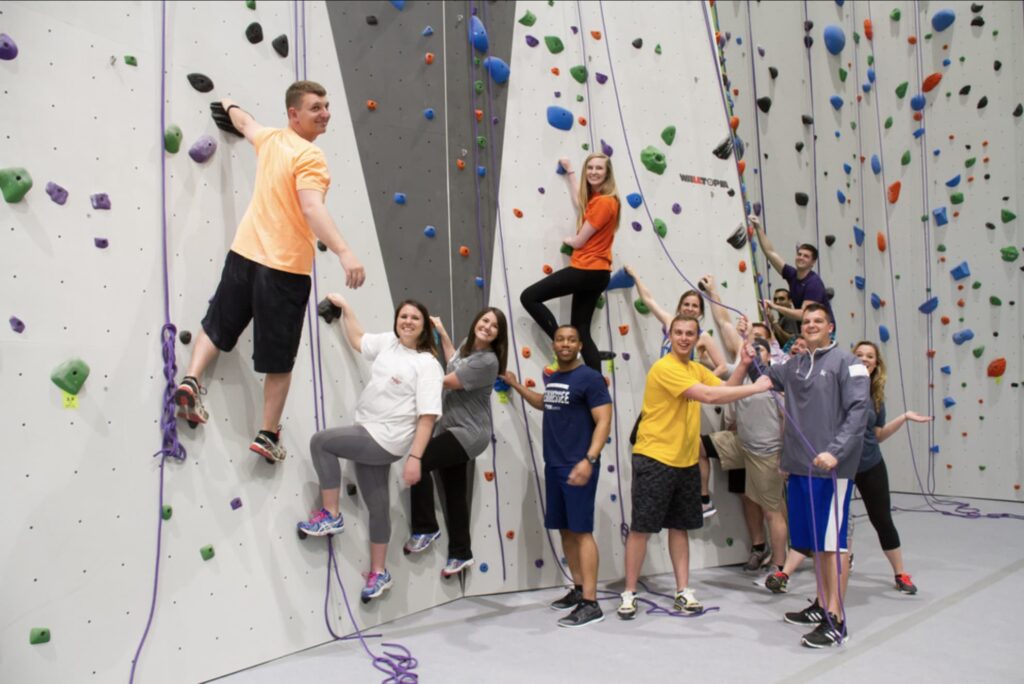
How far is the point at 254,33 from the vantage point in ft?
9.96

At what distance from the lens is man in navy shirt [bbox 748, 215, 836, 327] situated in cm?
459

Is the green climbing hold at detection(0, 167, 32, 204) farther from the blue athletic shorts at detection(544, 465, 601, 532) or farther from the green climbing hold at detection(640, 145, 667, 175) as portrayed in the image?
the green climbing hold at detection(640, 145, 667, 175)

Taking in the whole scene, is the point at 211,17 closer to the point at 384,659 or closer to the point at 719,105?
the point at 384,659

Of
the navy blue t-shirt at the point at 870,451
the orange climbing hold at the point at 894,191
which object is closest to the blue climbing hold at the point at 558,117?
the navy blue t-shirt at the point at 870,451

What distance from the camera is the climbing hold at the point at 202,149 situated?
2.85 metres

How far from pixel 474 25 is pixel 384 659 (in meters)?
2.79

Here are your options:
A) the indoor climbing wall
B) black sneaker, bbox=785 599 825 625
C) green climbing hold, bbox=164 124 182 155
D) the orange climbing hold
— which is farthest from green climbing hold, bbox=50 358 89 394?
the orange climbing hold

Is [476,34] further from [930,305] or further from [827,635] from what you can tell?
[930,305]

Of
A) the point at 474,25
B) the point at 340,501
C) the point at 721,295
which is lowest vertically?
the point at 340,501

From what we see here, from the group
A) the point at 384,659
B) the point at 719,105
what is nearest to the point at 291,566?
A: the point at 384,659

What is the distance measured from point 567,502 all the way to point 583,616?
1.48 feet

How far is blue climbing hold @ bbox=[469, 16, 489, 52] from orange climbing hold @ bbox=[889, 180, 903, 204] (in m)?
3.61

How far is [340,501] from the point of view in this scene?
3152 mm

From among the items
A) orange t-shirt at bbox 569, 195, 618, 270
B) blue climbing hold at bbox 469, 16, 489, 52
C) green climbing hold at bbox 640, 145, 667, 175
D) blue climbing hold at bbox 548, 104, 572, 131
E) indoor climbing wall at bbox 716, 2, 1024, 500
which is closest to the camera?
orange t-shirt at bbox 569, 195, 618, 270
